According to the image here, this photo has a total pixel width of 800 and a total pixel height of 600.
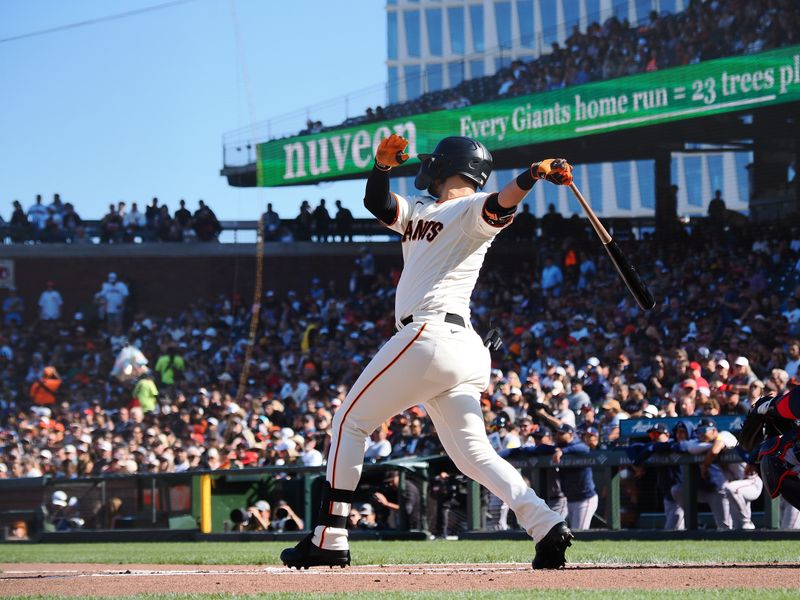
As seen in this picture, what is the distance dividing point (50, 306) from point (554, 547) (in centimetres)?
2589

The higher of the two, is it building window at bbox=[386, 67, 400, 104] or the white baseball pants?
building window at bbox=[386, 67, 400, 104]

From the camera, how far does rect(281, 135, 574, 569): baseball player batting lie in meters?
5.52

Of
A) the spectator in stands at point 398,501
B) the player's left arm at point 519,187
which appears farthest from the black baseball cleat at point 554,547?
the spectator in stands at point 398,501

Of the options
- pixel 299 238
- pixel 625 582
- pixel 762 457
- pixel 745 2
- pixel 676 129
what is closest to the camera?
pixel 625 582

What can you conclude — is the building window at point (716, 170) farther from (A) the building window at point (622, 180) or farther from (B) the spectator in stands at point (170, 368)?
(B) the spectator in stands at point (170, 368)

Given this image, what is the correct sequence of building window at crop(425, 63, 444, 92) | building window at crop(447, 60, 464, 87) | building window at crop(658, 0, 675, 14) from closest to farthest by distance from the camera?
building window at crop(658, 0, 675, 14), building window at crop(425, 63, 444, 92), building window at crop(447, 60, 464, 87)

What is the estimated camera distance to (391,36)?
6956 cm

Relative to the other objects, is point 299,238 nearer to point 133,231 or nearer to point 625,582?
point 133,231

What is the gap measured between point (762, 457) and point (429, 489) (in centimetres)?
612

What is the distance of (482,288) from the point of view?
2458cm

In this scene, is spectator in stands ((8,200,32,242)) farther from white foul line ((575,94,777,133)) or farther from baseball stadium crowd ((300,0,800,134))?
white foul line ((575,94,777,133))

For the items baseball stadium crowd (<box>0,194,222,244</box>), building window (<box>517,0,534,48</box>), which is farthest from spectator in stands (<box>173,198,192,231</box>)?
building window (<box>517,0,534,48</box>)

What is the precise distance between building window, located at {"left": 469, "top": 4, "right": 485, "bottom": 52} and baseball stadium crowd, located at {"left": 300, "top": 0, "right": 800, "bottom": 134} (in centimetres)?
3961

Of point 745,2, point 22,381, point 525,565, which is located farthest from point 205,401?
point 525,565
